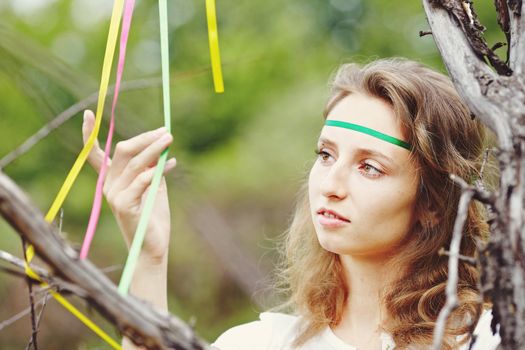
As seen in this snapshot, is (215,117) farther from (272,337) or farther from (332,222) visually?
(332,222)

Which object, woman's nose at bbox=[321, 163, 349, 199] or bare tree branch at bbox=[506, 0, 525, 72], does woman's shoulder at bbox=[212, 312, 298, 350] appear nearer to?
woman's nose at bbox=[321, 163, 349, 199]

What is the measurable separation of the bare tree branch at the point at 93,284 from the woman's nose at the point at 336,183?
0.74 metres

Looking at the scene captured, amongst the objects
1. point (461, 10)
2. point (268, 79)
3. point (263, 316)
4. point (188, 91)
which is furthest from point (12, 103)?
point (461, 10)

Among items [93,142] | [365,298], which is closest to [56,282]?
[93,142]

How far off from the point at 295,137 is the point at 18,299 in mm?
2289

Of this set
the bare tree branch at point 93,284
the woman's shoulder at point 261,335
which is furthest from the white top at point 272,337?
the bare tree branch at point 93,284

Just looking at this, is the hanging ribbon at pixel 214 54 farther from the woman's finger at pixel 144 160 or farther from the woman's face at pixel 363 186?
the woman's face at pixel 363 186

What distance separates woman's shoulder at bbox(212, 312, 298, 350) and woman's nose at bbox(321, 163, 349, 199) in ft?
1.28

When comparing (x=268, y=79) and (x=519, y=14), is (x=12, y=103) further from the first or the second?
(x=519, y=14)

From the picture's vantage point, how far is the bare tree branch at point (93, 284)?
20.5 inches

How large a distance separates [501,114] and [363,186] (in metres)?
0.59

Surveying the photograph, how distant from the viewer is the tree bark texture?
598 millimetres

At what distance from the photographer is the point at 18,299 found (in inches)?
188

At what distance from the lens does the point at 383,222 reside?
1307 millimetres
